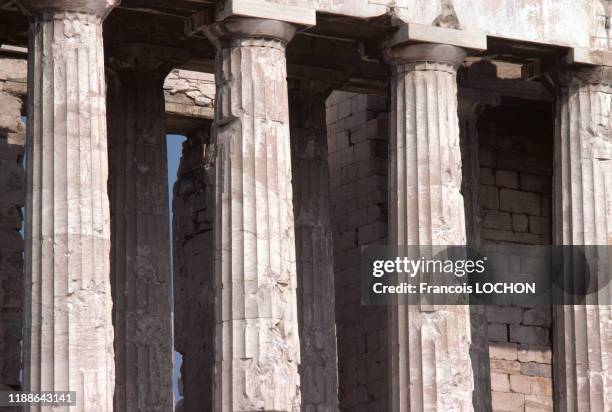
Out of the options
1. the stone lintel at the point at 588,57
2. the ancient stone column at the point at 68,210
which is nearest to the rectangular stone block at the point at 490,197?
the stone lintel at the point at 588,57

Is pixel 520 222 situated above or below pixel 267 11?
below

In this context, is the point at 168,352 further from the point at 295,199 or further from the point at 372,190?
the point at 372,190

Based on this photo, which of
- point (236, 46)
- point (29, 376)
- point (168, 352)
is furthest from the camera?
point (168, 352)

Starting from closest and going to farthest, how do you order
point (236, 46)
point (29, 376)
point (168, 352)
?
point (29, 376) → point (236, 46) → point (168, 352)

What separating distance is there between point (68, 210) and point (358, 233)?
9.78m

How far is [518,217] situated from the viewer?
40.3 metres

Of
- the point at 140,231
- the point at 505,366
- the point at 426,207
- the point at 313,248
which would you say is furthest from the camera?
the point at 505,366

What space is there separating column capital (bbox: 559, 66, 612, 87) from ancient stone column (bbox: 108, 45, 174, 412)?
5.88 m

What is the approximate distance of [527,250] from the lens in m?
40.1

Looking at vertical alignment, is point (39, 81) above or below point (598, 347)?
above

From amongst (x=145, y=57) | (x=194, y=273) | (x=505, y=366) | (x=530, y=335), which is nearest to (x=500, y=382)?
(x=505, y=366)

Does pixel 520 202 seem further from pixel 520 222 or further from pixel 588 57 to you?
pixel 588 57

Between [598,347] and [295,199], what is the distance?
17.2 ft

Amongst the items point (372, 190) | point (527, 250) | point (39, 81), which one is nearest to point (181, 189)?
point (372, 190)
